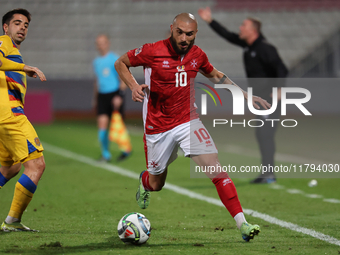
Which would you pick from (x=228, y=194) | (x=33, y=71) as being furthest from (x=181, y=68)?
(x=33, y=71)

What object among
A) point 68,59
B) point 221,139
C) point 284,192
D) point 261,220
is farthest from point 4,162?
point 68,59

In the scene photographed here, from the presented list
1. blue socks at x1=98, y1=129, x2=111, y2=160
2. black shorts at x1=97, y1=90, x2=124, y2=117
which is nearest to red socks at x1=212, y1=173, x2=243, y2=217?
blue socks at x1=98, y1=129, x2=111, y2=160

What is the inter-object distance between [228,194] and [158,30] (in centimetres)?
2023

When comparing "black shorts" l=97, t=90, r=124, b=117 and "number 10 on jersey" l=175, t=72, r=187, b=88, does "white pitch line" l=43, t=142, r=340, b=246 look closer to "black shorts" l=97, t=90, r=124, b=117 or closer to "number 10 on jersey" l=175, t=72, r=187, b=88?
"black shorts" l=97, t=90, r=124, b=117

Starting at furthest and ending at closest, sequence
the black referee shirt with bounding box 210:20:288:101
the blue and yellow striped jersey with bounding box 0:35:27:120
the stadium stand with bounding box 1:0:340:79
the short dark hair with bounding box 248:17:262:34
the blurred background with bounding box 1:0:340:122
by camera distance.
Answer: the stadium stand with bounding box 1:0:340:79 → the blurred background with bounding box 1:0:340:122 → the short dark hair with bounding box 248:17:262:34 → the black referee shirt with bounding box 210:20:288:101 → the blue and yellow striped jersey with bounding box 0:35:27:120

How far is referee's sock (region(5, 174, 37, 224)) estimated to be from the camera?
16.0 ft

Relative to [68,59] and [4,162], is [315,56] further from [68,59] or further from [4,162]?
[4,162]

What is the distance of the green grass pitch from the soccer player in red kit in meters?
0.56

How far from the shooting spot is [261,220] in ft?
18.2

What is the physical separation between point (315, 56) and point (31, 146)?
793 inches

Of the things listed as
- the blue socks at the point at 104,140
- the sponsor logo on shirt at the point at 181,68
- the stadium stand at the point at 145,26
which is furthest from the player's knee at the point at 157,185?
the stadium stand at the point at 145,26

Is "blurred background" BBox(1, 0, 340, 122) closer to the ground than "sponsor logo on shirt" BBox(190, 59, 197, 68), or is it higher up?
higher up

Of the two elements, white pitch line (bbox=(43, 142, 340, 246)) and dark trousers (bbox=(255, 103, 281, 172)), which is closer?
white pitch line (bbox=(43, 142, 340, 246))

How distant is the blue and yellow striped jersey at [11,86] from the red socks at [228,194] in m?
1.98
